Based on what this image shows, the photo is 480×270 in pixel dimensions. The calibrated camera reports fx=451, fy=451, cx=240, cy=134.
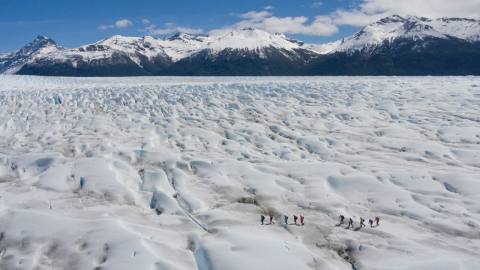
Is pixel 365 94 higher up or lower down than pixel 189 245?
higher up

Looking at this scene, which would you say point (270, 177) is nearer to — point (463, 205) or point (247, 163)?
point (247, 163)

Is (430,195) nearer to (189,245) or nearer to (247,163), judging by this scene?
(247,163)

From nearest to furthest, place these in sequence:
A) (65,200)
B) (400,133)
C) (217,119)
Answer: (65,200) → (400,133) → (217,119)

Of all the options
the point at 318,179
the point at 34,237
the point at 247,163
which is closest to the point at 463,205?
the point at 318,179

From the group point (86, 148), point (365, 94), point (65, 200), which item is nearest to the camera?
point (65, 200)

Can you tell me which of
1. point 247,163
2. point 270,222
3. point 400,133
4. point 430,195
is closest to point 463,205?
point 430,195

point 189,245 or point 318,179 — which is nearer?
point 189,245

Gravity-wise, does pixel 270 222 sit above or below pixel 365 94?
below
